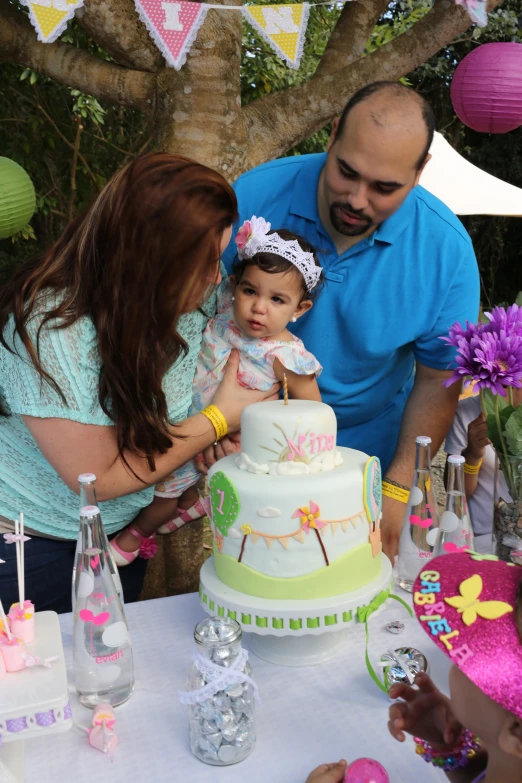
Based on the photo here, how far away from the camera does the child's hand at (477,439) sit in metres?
2.15

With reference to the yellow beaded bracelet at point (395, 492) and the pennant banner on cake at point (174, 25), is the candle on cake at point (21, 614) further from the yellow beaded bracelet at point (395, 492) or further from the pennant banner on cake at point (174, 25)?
the pennant banner on cake at point (174, 25)

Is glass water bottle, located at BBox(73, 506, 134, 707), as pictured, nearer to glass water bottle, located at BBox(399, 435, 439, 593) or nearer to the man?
glass water bottle, located at BBox(399, 435, 439, 593)

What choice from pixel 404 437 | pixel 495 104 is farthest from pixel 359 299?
pixel 495 104

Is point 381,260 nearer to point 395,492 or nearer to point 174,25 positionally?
point 395,492

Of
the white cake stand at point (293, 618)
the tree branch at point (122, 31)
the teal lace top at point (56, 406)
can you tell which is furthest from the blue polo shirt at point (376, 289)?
the tree branch at point (122, 31)

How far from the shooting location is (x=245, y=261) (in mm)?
2039

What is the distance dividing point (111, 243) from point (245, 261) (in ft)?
2.07

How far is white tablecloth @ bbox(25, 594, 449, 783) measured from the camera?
1.12 metres

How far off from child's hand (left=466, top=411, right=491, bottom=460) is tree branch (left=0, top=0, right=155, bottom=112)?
186 cm

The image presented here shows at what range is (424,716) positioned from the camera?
106 centimetres

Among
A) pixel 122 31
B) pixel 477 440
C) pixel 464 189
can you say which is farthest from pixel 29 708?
pixel 464 189

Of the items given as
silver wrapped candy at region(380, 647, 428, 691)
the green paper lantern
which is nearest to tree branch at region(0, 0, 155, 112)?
the green paper lantern

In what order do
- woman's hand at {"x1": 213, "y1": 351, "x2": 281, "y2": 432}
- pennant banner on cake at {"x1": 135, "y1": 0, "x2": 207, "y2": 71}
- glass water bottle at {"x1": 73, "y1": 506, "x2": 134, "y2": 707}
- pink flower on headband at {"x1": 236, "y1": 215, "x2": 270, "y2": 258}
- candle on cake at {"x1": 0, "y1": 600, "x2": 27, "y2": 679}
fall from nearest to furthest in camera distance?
1. candle on cake at {"x1": 0, "y1": 600, "x2": 27, "y2": 679}
2. glass water bottle at {"x1": 73, "y1": 506, "x2": 134, "y2": 707}
3. woman's hand at {"x1": 213, "y1": 351, "x2": 281, "y2": 432}
4. pink flower on headband at {"x1": 236, "y1": 215, "x2": 270, "y2": 258}
5. pennant banner on cake at {"x1": 135, "y1": 0, "x2": 207, "y2": 71}

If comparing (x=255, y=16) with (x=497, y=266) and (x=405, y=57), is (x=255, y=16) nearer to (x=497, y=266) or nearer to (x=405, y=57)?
(x=405, y=57)
